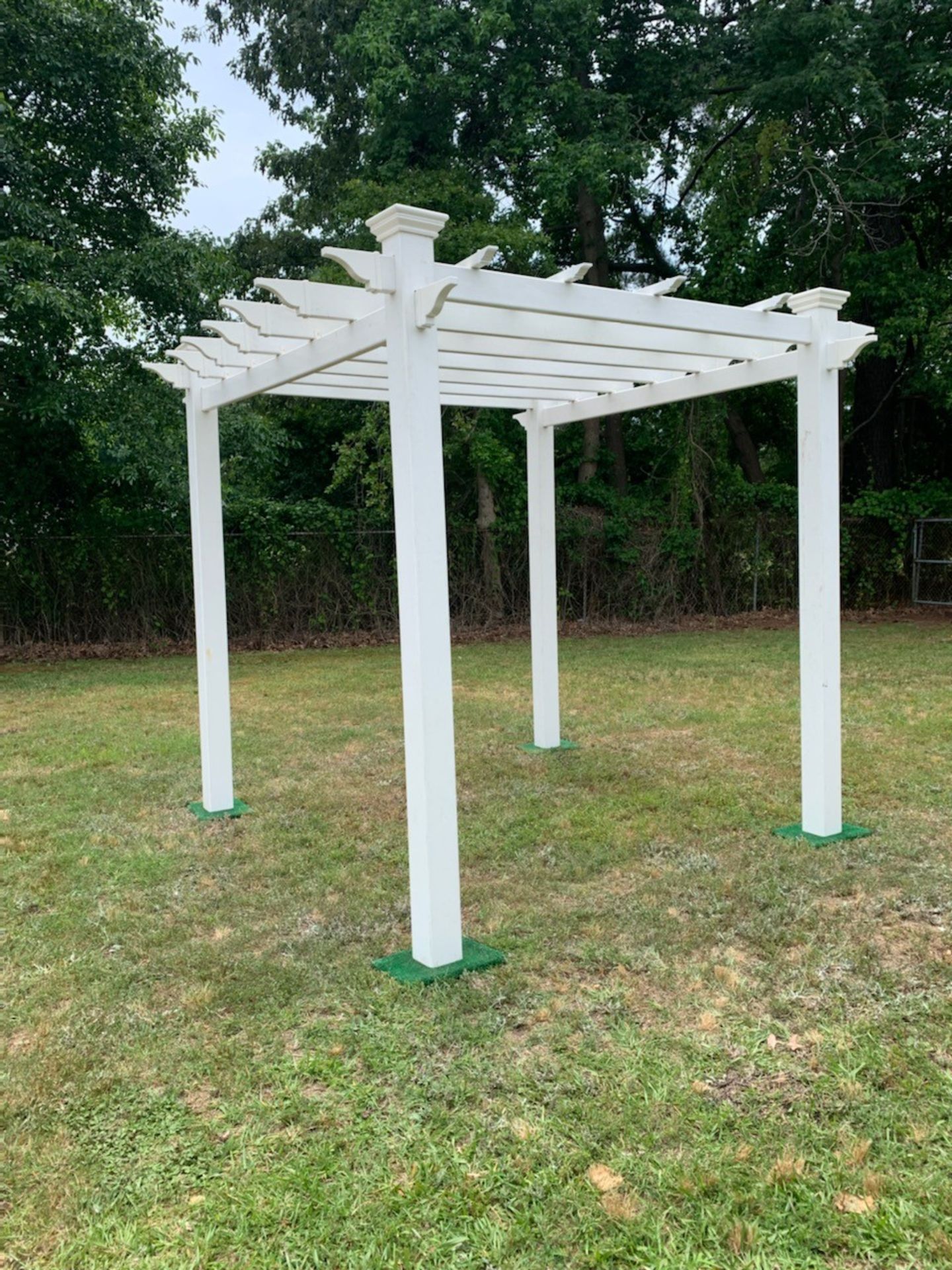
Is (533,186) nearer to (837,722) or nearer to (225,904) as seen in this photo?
(837,722)

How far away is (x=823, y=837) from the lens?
4137 mm

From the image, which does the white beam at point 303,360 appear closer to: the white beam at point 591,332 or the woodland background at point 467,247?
the white beam at point 591,332

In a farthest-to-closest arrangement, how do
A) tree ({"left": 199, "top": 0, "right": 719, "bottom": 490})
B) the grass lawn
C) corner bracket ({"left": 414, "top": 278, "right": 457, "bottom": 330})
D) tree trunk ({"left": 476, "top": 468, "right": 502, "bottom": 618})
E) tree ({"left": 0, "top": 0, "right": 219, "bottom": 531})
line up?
tree trunk ({"left": 476, "top": 468, "right": 502, "bottom": 618}), tree ({"left": 199, "top": 0, "right": 719, "bottom": 490}), tree ({"left": 0, "top": 0, "right": 219, "bottom": 531}), corner bracket ({"left": 414, "top": 278, "right": 457, "bottom": 330}), the grass lawn

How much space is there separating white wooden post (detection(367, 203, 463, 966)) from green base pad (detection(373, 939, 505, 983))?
0.08ft

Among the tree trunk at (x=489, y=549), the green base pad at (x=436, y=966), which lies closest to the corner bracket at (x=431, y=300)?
the green base pad at (x=436, y=966)

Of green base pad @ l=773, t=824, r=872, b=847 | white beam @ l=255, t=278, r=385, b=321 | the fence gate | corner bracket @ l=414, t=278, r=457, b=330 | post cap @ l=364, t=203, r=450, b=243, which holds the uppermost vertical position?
post cap @ l=364, t=203, r=450, b=243

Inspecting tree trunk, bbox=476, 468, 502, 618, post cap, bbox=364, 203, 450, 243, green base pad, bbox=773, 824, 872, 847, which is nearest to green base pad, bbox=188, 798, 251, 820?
green base pad, bbox=773, 824, 872, 847

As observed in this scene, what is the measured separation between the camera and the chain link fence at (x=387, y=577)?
10.7 metres

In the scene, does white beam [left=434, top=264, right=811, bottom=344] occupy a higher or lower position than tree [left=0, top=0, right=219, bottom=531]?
lower

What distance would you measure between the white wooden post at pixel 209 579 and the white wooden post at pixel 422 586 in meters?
1.87

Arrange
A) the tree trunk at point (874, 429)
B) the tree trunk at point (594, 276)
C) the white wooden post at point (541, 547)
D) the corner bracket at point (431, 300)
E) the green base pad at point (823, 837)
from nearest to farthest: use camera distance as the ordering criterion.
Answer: the corner bracket at point (431, 300)
the green base pad at point (823, 837)
the white wooden post at point (541, 547)
the tree trunk at point (594, 276)
the tree trunk at point (874, 429)

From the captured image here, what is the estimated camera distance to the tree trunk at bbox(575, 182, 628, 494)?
12.7 meters

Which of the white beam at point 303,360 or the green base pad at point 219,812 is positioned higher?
the white beam at point 303,360

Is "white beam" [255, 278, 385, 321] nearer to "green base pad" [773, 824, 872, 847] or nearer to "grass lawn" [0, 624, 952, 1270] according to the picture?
"grass lawn" [0, 624, 952, 1270]
